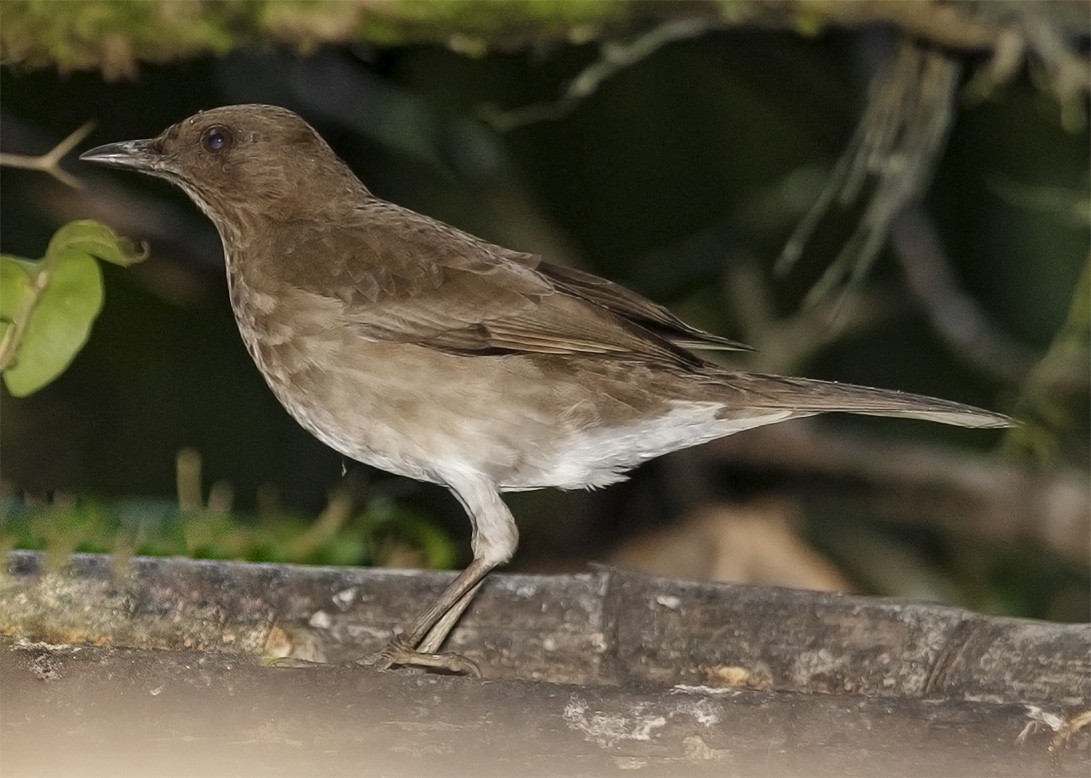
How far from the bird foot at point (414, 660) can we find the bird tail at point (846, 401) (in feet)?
3.08

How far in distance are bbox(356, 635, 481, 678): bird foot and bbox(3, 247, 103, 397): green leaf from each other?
977 millimetres

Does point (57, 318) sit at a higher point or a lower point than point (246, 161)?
lower

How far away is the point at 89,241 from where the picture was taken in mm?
3162

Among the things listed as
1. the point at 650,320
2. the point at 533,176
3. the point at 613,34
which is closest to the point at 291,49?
the point at 613,34

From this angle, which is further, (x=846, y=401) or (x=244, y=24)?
(x=244, y=24)

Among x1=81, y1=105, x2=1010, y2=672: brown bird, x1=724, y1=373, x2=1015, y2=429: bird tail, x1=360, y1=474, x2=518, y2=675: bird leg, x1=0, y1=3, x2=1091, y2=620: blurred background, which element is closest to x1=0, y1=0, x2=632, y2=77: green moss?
x1=81, y1=105, x2=1010, y2=672: brown bird

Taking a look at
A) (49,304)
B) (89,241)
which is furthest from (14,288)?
(89,241)

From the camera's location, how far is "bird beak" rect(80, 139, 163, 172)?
380 centimetres

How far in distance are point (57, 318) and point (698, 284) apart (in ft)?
17.9

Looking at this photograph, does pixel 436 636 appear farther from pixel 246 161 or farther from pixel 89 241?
pixel 246 161

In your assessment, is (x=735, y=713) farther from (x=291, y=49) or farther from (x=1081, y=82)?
(x=1081, y=82)

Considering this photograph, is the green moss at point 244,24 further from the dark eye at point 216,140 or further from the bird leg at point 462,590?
the bird leg at point 462,590

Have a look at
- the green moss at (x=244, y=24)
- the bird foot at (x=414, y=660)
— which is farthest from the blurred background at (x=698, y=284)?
the bird foot at (x=414, y=660)

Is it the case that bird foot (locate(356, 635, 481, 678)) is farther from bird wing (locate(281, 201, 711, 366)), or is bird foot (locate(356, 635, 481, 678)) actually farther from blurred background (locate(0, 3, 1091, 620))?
blurred background (locate(0, 3, 1091, 620))
